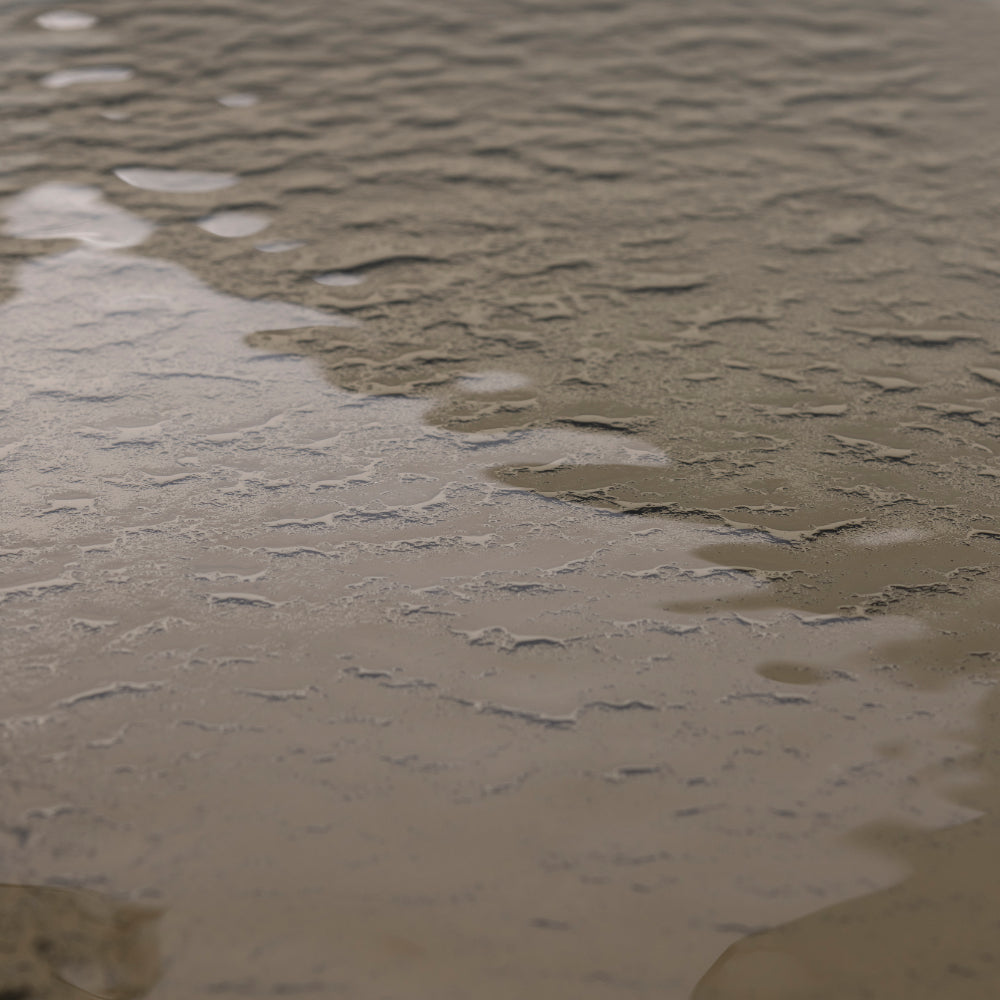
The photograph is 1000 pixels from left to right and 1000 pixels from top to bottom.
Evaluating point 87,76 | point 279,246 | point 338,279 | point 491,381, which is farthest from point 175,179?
point 491,381

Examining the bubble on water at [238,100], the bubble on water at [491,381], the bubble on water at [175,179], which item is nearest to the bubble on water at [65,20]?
the bubble on water at [238,100]

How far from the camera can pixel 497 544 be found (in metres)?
1.46

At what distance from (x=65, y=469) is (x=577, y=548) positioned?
2.54 ft

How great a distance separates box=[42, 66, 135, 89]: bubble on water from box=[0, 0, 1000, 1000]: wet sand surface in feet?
0.32

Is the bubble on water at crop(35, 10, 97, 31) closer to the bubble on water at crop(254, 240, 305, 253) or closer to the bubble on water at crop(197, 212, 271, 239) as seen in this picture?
the bubble on water at crop(197, 212, 271, 239)

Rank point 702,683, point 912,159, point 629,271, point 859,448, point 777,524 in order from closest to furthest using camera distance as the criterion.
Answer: point 702,683, point 777,524, point 859,448, point 629,271, point 912,159

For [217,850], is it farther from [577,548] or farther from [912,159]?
[912,159]

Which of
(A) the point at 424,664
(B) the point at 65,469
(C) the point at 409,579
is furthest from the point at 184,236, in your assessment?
(A) the point at 424,664

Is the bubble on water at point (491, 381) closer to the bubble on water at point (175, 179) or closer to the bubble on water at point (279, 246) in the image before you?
the bubble on water at point (279, 246)

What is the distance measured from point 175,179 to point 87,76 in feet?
2.45

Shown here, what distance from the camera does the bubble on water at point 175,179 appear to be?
2.41 meters

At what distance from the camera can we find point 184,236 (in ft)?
7.32

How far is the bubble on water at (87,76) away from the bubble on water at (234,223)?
35.7 inches

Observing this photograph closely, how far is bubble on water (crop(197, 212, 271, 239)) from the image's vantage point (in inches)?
88.8
